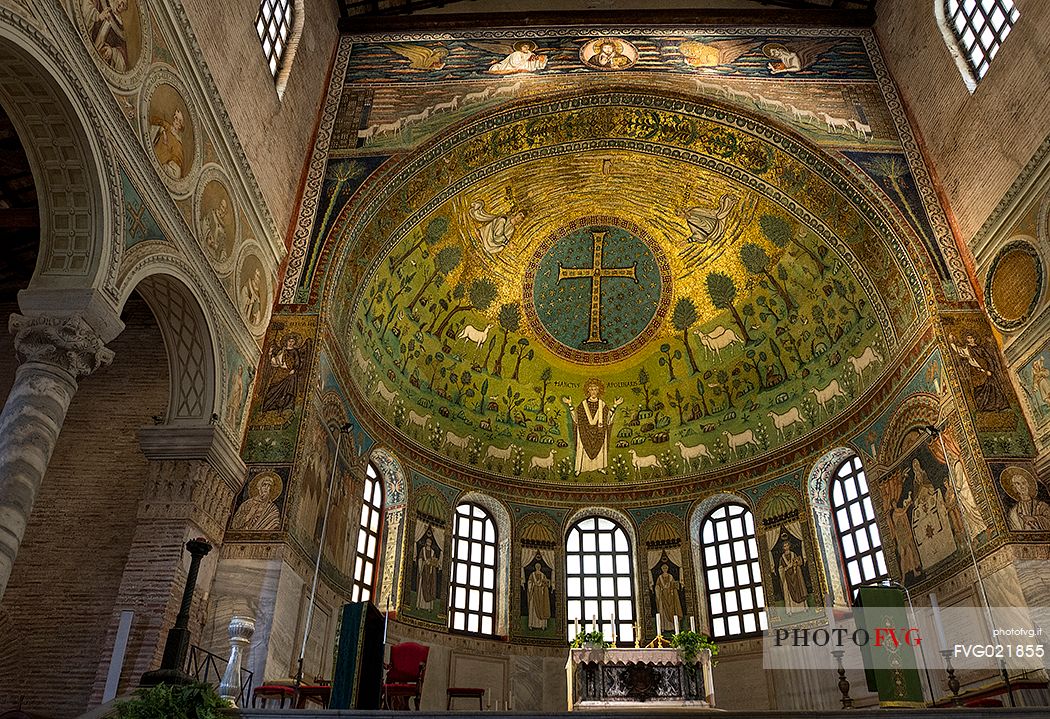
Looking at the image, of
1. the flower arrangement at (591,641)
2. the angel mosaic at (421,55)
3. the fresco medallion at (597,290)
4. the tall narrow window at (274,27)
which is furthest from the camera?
the fresco medallion at (597,290)

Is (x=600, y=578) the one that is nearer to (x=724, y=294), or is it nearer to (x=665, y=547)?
(x=665, y=547)

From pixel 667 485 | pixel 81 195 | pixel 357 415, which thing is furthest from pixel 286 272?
pixel 667 485

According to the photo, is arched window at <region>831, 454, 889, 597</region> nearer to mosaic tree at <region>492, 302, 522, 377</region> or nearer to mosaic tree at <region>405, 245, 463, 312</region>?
mosaic tree at <region>492, 302, 522, 377</region>

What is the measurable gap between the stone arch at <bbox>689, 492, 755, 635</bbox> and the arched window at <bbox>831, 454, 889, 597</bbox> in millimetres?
2089

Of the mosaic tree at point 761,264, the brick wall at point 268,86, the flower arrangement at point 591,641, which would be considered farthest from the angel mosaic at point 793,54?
the flower arrangement at point 591,641

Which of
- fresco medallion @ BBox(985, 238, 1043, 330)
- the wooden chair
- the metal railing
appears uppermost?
fresco medallion @ BBox(985, 238, 1043, 330)

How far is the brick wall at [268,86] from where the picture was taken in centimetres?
1348

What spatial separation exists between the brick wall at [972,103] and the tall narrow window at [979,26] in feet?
0.97

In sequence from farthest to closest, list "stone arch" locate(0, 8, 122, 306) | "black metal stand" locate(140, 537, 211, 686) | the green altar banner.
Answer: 1. the green altar banner
2. "stone arch" locate(0, 8, 122, 306)
3. "black metal stand" locate(140, 537, 211, 686)

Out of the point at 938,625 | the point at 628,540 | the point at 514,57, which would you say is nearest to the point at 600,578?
the point at 628,540

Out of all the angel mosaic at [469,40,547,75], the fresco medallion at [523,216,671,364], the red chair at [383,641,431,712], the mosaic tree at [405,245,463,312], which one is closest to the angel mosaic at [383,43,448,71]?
the angel mosaic at [469,40,547,75]

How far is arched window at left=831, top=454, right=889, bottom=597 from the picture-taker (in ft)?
57.1

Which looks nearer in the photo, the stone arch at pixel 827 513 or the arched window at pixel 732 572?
the stone arch at pixel 827 513

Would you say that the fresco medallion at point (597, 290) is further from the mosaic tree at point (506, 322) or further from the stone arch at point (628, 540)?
the stone arch at point (628, 540)
